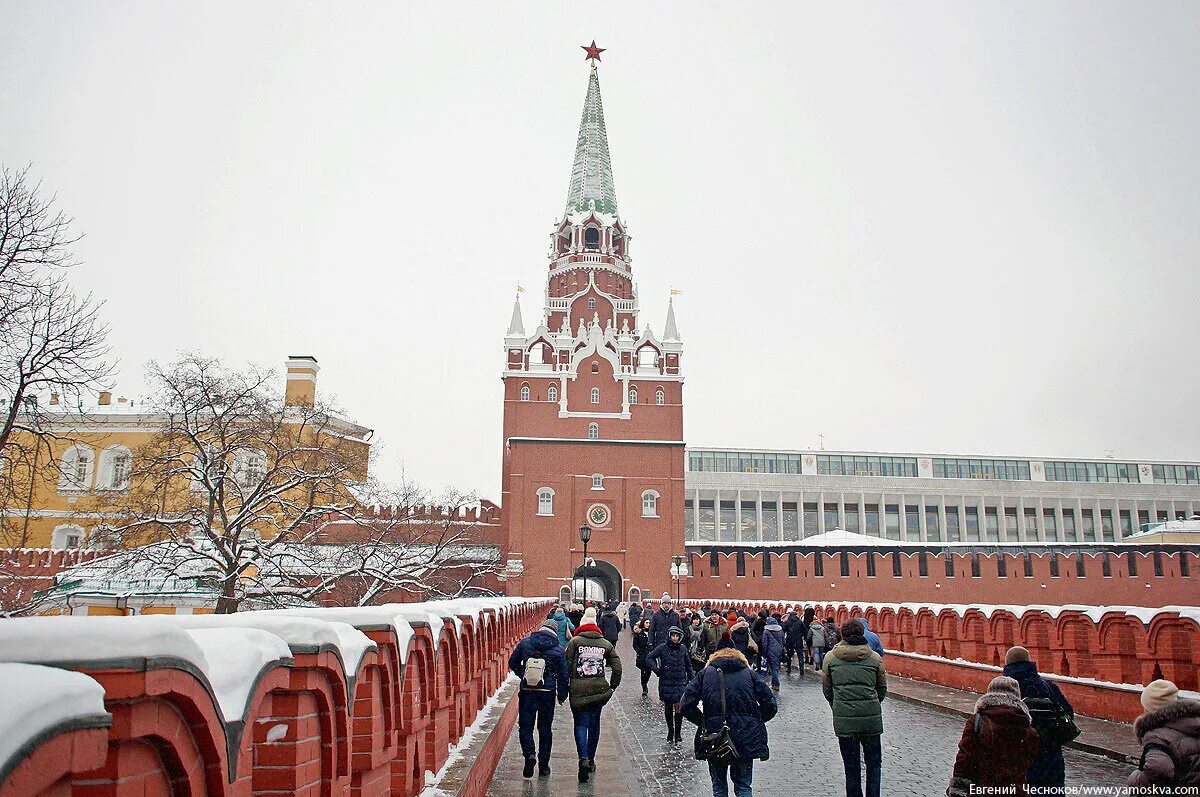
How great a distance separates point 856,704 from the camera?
22.5ft

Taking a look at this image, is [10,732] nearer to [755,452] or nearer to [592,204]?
[592,204]

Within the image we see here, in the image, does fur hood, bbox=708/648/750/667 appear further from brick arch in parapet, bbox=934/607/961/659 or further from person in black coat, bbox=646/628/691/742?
brick arch in parapet, bbox=934/607/961/659

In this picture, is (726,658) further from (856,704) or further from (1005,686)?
(1005,686)

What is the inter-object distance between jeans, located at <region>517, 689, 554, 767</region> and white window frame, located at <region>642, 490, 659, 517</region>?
37.7 meters

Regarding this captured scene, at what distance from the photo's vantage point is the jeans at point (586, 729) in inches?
338

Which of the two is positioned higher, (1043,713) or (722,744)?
(1043,713)

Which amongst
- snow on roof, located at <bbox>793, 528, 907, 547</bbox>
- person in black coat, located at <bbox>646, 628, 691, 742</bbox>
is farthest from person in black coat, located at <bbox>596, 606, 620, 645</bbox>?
snow on roof, located at <bbox>793, 528, 907, 547</bbox>

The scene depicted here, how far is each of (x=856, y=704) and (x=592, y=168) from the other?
51830 mm

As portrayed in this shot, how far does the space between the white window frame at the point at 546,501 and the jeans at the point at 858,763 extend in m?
39.0

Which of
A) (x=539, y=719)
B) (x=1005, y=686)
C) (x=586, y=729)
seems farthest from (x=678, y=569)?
(x=1005, y=686)

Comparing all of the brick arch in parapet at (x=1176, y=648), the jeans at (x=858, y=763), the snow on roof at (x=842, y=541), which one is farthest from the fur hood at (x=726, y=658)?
the snow on roof at (x=842, y=541)

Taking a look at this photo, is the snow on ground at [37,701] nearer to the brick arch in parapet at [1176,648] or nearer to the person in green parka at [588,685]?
the person in green parka at [588,685]

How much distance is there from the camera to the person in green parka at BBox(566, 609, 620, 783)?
28.1 feet

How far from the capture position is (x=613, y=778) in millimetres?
8391
